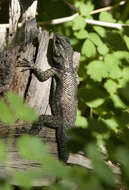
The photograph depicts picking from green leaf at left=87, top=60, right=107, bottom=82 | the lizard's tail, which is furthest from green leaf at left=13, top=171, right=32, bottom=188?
green leaf at left=87, top=60, right=107, bottom=82

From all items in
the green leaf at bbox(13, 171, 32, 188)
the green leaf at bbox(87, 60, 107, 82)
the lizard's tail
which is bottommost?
the lizard's tail

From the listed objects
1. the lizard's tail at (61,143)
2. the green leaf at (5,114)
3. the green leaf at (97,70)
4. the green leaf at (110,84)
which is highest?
the green leaf at (5,114)

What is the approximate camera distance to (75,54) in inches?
143

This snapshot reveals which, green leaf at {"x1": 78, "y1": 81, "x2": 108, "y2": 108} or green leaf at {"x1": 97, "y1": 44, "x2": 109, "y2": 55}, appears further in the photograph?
green leaf at {"x1": 97, "y1": 44, "x2": 109, "y2": 55}

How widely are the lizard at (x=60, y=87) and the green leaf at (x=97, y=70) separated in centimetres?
74

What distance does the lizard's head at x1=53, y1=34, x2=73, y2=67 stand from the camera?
3.28 metres

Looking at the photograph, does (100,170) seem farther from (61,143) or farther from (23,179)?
(61,143)

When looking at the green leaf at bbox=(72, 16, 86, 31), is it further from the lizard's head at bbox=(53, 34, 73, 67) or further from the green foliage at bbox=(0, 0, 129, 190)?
the green foliage at bbox=(0, 0, 129, 190)

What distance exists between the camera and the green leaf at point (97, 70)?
14.5 ft

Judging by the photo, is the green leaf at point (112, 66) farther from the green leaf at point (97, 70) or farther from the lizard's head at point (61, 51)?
the lizard's head at point (61, 51)

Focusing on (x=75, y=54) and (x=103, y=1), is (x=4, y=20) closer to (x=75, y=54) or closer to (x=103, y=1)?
(x=103, y=1)

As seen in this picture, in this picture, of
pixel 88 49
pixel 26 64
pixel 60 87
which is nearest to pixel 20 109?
pixel 26 64

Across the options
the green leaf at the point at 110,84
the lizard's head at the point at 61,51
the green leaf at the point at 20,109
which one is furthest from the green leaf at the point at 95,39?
the green leaf at the point at 20,109

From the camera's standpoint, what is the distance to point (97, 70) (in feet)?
14.8
